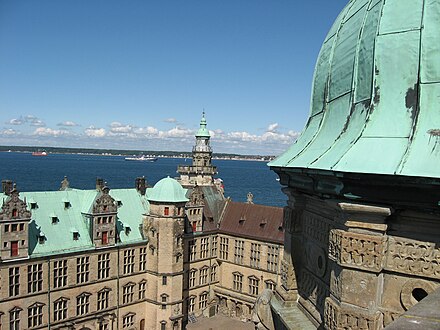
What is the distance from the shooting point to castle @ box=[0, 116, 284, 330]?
2681 cm

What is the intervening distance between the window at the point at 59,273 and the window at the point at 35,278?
3.05 feet

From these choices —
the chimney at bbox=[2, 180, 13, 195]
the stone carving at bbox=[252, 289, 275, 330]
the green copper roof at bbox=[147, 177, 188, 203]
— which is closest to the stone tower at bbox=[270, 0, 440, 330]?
the stone carving at bbox=[252, 289, 275, 330]

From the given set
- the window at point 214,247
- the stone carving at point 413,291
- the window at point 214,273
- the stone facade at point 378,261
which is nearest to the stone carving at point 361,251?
the stone facade at point 378,261

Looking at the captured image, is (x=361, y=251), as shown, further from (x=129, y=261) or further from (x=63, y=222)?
(x=129, y=261)

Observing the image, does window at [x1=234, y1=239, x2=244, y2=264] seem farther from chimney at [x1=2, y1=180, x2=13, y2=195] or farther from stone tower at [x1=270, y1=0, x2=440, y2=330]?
stone tower at [x1=270, y1=0, x2=440, y2=330]

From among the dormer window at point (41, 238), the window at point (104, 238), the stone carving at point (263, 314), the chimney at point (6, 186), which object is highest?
the chimney at point (6, 186)

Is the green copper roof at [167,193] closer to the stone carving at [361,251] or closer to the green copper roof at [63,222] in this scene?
the green copper roof at [63,222]

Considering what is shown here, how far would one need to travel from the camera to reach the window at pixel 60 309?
28219mm

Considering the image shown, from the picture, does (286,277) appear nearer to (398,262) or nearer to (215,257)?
(398,262)

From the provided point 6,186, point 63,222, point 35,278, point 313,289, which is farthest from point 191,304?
point 313,289

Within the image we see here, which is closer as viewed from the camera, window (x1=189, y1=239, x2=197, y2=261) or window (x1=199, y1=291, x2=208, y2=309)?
window (x1=189, y1=239, x2=197, y2=261)

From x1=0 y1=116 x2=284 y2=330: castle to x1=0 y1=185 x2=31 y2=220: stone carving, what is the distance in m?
0.05

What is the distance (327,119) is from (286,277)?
2.68 m

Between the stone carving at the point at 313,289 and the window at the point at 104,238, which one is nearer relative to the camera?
the stone carving at the point at 313,289
